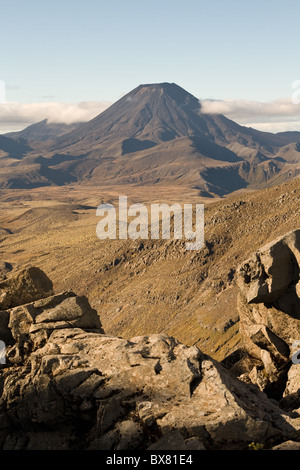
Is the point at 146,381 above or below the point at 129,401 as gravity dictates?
above

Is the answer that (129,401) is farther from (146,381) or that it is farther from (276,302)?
(276,302)

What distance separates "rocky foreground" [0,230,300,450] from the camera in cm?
1944

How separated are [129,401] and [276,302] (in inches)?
590

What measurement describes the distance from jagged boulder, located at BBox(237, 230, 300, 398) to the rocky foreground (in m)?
0.07

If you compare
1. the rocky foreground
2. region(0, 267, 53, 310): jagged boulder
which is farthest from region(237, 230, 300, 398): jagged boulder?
region(0, 267, 53, 310): jagged boulder

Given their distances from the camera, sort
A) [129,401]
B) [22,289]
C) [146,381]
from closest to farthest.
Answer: [129,401]
[146,381]
[22,289]

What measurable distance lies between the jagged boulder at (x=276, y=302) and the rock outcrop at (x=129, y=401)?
742cm

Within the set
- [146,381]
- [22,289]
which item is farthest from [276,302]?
[22,289]

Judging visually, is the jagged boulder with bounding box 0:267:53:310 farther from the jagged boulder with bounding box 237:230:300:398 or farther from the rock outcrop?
the jagged boulder with bounding box 237:230:300:398

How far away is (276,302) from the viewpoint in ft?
104

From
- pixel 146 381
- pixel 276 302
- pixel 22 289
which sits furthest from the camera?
pixel 22 289

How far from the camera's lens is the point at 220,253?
366 ft
